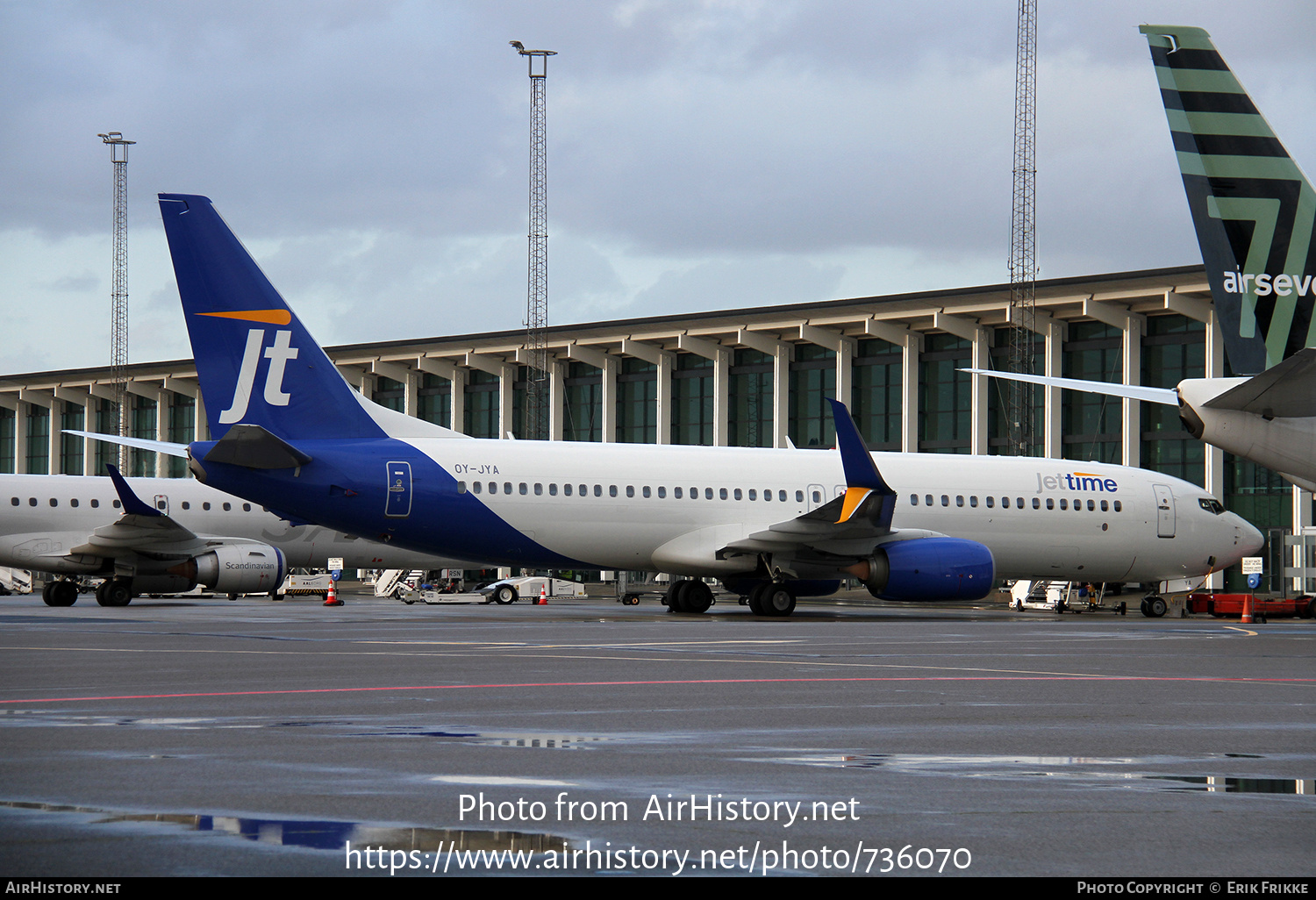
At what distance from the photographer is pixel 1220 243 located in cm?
1605

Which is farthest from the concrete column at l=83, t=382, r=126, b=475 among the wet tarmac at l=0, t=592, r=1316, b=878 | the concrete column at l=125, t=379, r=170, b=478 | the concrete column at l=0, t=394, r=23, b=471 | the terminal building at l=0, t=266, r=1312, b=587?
the wet tarmac at l=0, t=592, r=1316, b=878

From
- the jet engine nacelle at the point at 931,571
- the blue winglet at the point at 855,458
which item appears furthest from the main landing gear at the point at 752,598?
the blue winglet at the point at 855,458

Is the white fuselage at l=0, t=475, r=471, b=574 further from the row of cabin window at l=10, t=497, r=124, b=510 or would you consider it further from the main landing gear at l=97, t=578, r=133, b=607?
the main landing gear at l=97, t=578, r=133, b=607

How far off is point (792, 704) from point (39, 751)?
4962 mm

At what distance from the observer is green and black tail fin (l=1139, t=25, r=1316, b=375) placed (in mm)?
15883

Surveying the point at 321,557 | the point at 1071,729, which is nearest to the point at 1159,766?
the point at 1071,729

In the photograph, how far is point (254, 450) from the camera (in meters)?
24.7

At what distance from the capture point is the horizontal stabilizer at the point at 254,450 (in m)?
24.5

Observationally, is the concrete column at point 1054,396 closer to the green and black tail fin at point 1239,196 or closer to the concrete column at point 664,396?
the concrete column at point 664,396

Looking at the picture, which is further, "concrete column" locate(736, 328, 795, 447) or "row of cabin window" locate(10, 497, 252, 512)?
"concrete column" locate(736, 328, 795, 447)

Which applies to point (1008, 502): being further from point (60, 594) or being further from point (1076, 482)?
point (60, 594)

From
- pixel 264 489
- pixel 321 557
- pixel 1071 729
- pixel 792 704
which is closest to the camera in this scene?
pixel 1071 729

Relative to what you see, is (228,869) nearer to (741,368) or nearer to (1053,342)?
(1053,342)

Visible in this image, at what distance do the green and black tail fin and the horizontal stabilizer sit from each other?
15.5 meters
